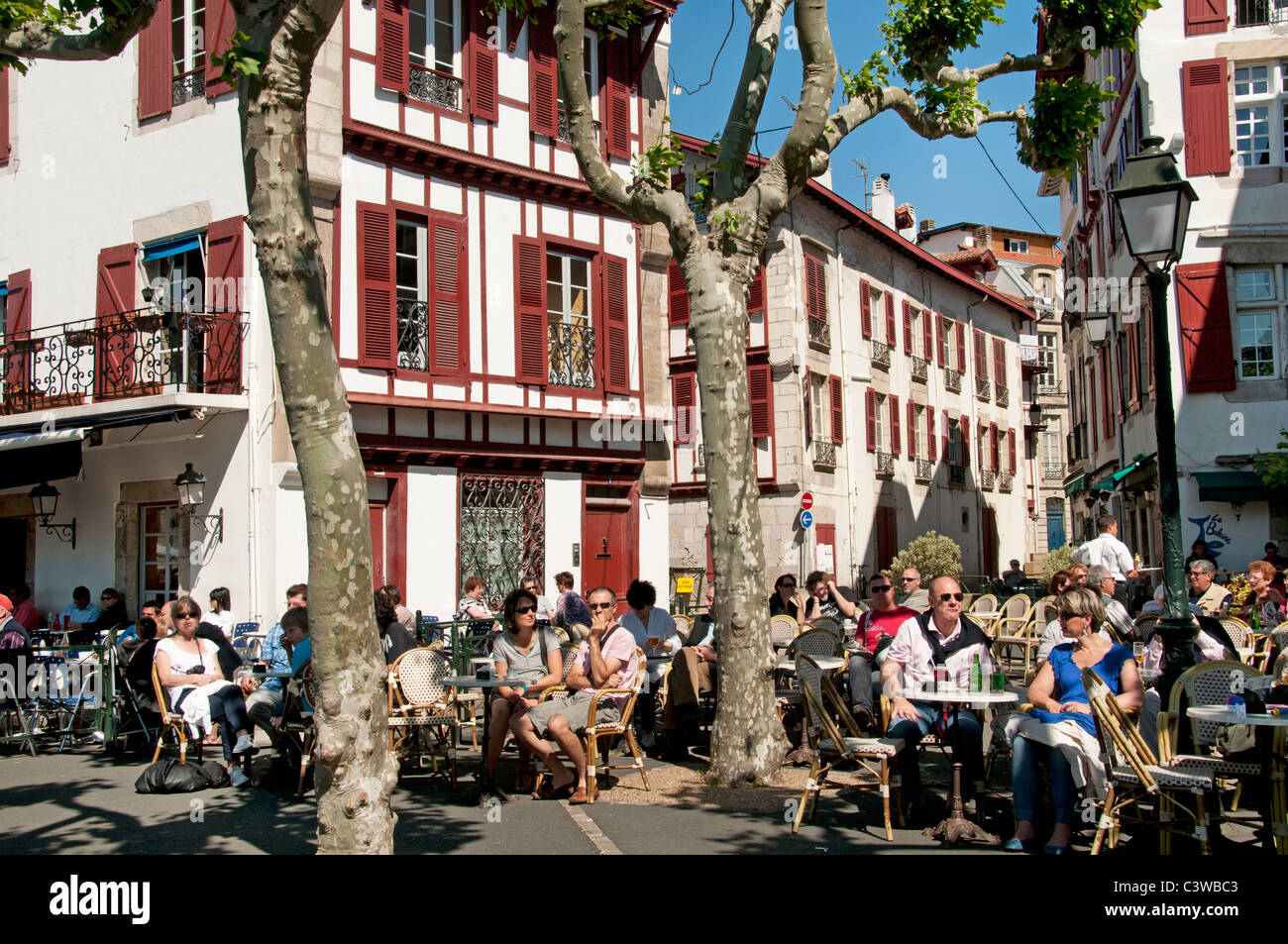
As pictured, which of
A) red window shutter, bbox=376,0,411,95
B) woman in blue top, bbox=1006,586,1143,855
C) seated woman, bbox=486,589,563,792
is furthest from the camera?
red window shutter, bbox=376,0,411,95

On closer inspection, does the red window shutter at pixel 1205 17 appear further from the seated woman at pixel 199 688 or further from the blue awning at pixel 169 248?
the seated woman at pixel 199 688

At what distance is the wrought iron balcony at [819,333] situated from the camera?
28.4 metres

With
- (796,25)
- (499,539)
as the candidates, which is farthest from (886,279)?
(796,25)

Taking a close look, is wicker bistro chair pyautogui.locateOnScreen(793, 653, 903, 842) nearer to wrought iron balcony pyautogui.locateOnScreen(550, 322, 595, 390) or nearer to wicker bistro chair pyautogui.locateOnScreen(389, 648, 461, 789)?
wicker bistro chair pyautogui.locateOnScreen(389, 648, 461, 789)

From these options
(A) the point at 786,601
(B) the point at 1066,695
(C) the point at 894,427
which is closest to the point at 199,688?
(A) the point at 786,601

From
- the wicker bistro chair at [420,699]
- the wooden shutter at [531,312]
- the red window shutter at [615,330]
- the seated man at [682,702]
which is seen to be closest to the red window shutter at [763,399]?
the red window shutter at [615,330]

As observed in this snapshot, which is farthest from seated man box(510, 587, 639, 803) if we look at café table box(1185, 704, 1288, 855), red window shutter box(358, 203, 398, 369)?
red window shutter box(358, 203, 398, 369)

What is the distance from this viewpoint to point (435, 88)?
17.2 m

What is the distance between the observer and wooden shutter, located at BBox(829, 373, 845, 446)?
29.3 metres

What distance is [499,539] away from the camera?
57.7ft

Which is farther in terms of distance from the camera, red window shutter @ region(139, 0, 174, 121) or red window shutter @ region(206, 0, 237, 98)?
red window shutter @ region(139, 0, 174, 121)

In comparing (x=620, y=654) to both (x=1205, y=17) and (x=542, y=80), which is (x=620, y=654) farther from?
(x=1205, y=17)

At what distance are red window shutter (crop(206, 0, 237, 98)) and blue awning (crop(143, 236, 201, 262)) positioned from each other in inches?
76.5

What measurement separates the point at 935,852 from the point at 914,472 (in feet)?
96.4
